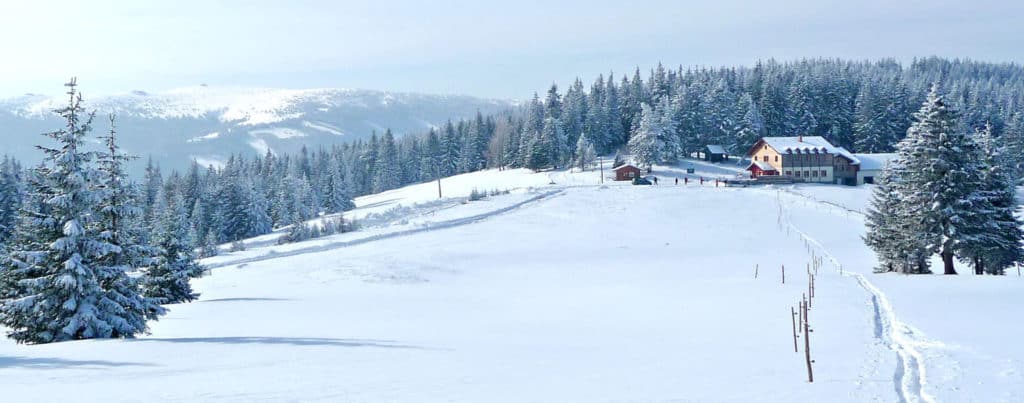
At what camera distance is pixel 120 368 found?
15.9 meters

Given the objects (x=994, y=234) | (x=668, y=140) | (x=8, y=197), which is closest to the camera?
(x=994, y=234)

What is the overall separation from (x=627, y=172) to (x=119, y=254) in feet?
265

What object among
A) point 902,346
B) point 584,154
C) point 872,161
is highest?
point 584,154

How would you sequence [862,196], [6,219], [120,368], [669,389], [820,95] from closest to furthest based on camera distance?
[669,389], [120,368], [6,219], [862,196], [820,95]

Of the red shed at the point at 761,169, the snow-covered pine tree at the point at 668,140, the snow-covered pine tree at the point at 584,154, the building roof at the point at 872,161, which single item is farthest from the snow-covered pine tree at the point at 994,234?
the snow-covered pine tree at the point at 584,154

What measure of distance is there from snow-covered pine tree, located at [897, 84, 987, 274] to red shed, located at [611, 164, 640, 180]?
60.4 metres

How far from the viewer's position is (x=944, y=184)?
3841 cm

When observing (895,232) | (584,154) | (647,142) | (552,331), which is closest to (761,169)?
(647,142)

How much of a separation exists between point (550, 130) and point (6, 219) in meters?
72.5

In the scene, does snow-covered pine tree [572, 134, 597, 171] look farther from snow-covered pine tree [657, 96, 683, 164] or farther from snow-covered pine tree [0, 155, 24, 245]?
snow-covered pine tree [0, 155, 24, 245]

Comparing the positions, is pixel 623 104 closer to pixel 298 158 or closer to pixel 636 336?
pixel 298 158

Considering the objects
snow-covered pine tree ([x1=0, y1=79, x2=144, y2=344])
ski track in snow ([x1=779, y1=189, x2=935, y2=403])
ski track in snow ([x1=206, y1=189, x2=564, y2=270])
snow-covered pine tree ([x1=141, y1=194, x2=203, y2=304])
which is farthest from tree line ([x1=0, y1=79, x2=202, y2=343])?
ski track in snow ([x1=206, y1=189, x2=564, y2=270])

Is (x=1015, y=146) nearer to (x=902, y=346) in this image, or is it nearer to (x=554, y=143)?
(x=554, y=143)

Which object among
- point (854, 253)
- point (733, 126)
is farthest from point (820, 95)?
point (854, 253)
